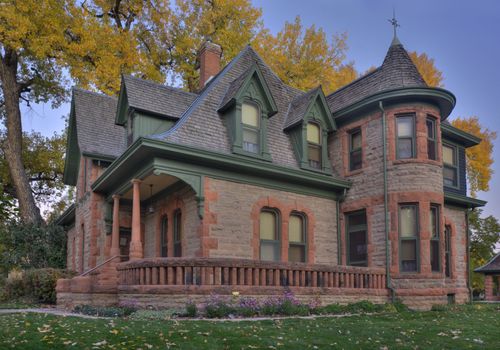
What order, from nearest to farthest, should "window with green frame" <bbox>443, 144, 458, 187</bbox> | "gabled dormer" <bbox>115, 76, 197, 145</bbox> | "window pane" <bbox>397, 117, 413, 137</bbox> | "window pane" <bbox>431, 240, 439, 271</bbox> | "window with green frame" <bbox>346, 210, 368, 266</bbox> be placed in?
"window pane" <bbox>431, 240, 439, 271</bbox>, "gabled dormer" <bbox>115, 76, 197, 145</bbox>, "window pane" <bbox>397, 117, 413, 137</bbox>, "window with green frame" <bbox>346, 210, 368, 266</bbox>, "window with green frame" <bbox>443, 144, 458, 187</bbox>

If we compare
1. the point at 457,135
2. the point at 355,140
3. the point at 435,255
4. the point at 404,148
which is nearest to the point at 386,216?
the point at 435,255

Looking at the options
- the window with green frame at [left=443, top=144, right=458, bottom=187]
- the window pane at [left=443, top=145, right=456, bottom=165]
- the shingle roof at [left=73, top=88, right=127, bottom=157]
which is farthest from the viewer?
the shingle roof at [left=73, top=88, right=127, bottom=157]

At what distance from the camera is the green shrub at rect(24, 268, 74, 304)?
17609 millimetres

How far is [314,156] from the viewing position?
58.0ft

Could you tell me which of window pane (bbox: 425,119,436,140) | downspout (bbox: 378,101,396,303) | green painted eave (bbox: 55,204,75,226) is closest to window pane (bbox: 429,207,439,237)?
downspout (bbox: 378,101,396,303)

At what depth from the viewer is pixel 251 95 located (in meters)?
16.2

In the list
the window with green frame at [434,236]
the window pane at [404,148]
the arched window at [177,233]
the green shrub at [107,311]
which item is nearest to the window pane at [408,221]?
the window with green frame at [434,236]

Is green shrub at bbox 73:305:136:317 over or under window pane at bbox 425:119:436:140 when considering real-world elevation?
under

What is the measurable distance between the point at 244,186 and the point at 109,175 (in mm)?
4522

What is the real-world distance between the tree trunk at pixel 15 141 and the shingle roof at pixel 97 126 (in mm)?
8547

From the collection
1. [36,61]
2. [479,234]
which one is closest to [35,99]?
[36,61]

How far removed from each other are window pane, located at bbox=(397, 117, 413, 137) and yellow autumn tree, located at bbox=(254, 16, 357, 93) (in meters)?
15.2

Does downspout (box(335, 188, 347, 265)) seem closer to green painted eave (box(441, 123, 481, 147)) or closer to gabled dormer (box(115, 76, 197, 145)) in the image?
green painted eave (box(441, 123, 481, 147))

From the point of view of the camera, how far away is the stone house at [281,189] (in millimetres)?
13867
